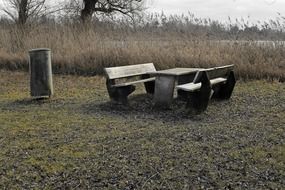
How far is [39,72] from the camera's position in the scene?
7375 mm

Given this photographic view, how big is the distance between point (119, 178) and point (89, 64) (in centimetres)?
751

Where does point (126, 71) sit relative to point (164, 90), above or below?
above

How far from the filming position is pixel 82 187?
3480mm

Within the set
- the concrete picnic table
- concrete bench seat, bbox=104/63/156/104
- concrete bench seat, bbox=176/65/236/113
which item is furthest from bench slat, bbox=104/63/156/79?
concrete bench seat, bbox=176/65/236/113

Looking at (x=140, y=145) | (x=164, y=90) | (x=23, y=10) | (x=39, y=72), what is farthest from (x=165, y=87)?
(x=23, y=10)

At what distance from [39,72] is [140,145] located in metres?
3.48

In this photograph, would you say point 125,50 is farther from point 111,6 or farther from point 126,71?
point 111,6

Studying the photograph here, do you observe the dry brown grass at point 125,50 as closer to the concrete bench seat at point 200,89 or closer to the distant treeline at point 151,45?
the distant treeline at point 151,45

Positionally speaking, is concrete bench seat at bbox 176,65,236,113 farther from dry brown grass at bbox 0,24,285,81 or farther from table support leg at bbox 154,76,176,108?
dry brown grass at bbox 0,24,285,81

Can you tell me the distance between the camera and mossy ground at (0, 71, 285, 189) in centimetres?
362

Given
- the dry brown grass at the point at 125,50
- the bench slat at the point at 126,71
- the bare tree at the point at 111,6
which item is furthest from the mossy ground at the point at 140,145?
the bare tree at the point at 111,6

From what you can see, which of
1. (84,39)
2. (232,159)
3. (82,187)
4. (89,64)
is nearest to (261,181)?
(232,159)

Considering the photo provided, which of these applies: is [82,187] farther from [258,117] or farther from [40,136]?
[258,117]

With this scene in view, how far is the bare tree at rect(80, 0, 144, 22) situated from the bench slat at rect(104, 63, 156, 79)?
52.1ft
